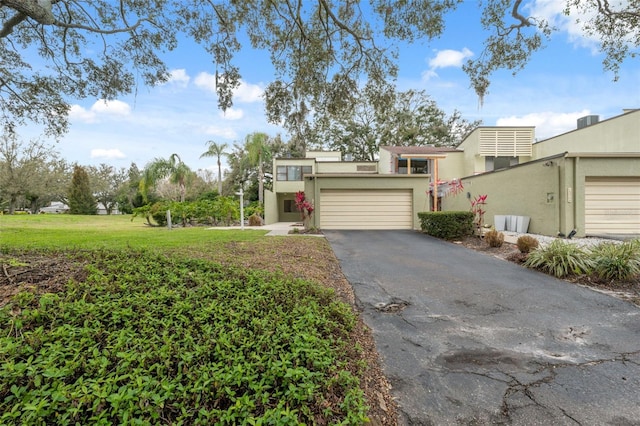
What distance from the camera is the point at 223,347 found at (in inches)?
92.4

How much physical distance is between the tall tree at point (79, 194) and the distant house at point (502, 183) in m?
24.4

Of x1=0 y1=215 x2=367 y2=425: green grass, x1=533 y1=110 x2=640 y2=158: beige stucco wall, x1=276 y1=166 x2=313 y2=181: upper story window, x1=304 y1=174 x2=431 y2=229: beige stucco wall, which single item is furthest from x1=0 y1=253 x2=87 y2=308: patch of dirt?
x1=533 y1=110 x2=640 y2=158: beige stucco wall

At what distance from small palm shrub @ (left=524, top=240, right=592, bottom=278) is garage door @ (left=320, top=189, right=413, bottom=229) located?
8326 mm

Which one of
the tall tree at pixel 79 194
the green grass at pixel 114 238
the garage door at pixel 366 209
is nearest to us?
the green grass at pixel 114 238

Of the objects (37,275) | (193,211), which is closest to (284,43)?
(37,275)

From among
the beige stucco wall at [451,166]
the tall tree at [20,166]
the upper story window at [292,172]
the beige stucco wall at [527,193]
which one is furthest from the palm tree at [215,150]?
the beige stucco wall at [527,193]

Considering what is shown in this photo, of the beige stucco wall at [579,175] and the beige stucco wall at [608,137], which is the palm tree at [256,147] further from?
the beige stucco wall at [608,137]

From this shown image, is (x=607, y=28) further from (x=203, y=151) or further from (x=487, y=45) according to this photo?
(x=203, y=151)

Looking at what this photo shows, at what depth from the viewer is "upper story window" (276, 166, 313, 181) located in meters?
23.9

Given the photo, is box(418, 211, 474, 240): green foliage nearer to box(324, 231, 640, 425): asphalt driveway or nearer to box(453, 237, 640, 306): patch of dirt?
box(453, 237, 640, 306): patch of dirt

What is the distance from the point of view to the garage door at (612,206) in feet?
34.7

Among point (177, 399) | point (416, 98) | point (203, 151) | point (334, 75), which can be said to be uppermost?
point (416, 98)

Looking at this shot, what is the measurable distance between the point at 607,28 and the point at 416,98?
87.2 feet

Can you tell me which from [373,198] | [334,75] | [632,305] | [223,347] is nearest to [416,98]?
[373,198]
